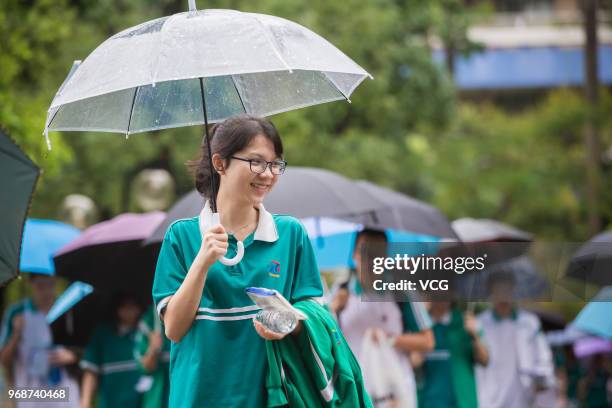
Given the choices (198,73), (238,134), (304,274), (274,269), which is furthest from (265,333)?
A: (198,73)

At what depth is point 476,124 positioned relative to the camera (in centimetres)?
2588

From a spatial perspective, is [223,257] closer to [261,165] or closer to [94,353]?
[261,165]

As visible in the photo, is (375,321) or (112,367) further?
(112,367)

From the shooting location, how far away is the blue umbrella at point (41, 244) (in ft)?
34.9

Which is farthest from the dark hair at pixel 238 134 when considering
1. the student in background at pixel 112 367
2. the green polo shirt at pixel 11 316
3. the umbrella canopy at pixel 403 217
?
the green polo shirt at pixel 11 316

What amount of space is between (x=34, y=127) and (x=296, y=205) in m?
4.00

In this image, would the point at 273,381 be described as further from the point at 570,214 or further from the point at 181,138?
the point at 570,214

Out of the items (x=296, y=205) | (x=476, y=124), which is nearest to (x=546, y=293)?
(x=296, y=205)

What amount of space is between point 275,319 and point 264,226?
1.58ft

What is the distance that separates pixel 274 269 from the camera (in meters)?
4.83

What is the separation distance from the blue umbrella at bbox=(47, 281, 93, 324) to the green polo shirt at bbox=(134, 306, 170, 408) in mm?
896

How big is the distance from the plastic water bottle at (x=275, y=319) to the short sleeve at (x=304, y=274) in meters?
0.30

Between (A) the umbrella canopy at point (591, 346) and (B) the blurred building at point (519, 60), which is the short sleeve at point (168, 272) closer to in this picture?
(A) the umbrella canopy at point (591, 346)

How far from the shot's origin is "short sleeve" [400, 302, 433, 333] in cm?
901
